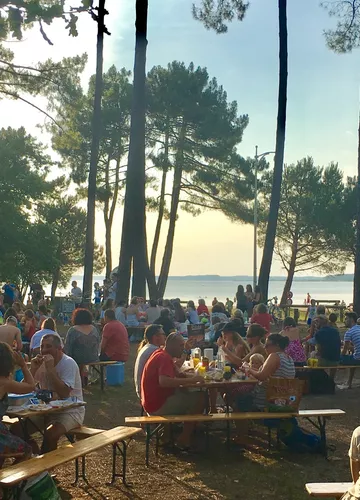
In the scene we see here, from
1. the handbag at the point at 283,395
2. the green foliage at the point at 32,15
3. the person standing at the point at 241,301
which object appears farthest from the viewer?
the person standing at the point at 241,301

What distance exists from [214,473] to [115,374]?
4993 millimetres

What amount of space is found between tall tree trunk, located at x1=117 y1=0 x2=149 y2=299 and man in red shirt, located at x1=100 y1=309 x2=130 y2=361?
8396 millimetres

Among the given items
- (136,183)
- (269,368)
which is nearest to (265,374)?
(269,368)

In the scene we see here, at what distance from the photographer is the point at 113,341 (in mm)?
10992

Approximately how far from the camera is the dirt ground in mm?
5531

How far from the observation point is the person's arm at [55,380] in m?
5.69

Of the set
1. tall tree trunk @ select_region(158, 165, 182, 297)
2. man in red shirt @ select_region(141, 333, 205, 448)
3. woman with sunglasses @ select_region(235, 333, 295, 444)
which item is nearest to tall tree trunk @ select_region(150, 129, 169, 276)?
tall tree trunk @ select_region(158, 165, 182, 297)

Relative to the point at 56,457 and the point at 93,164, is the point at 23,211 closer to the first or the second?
the point at 93,164

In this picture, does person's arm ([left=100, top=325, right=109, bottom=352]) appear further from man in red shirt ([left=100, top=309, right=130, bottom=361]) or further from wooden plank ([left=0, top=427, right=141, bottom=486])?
wooden plank ([left=0, top=427, right=141, bottom=486])

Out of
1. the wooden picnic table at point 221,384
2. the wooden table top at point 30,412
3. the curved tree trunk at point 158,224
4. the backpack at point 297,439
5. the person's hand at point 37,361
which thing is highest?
the curved tree trunk at point 158,224

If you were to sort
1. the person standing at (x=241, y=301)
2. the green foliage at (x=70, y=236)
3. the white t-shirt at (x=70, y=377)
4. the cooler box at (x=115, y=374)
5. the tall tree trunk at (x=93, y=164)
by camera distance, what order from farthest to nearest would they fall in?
1. the green foliage at (x=70, y=236)
2. the tall tree trunk at (x=93, y=164)
3. the person standing at (x=241, y=301)
4. the cooler box at (x=115, y=374)
5. the white t-shirt at (x=70, y=377)

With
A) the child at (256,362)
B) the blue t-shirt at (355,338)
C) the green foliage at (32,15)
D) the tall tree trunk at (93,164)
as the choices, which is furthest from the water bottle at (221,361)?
the tall tree trunk at (93,164)

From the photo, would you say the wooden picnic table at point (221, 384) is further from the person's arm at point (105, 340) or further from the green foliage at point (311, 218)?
the green foliage at point (311, 218)

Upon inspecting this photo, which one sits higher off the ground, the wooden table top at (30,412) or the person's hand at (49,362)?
the person's hand at (49,362)
